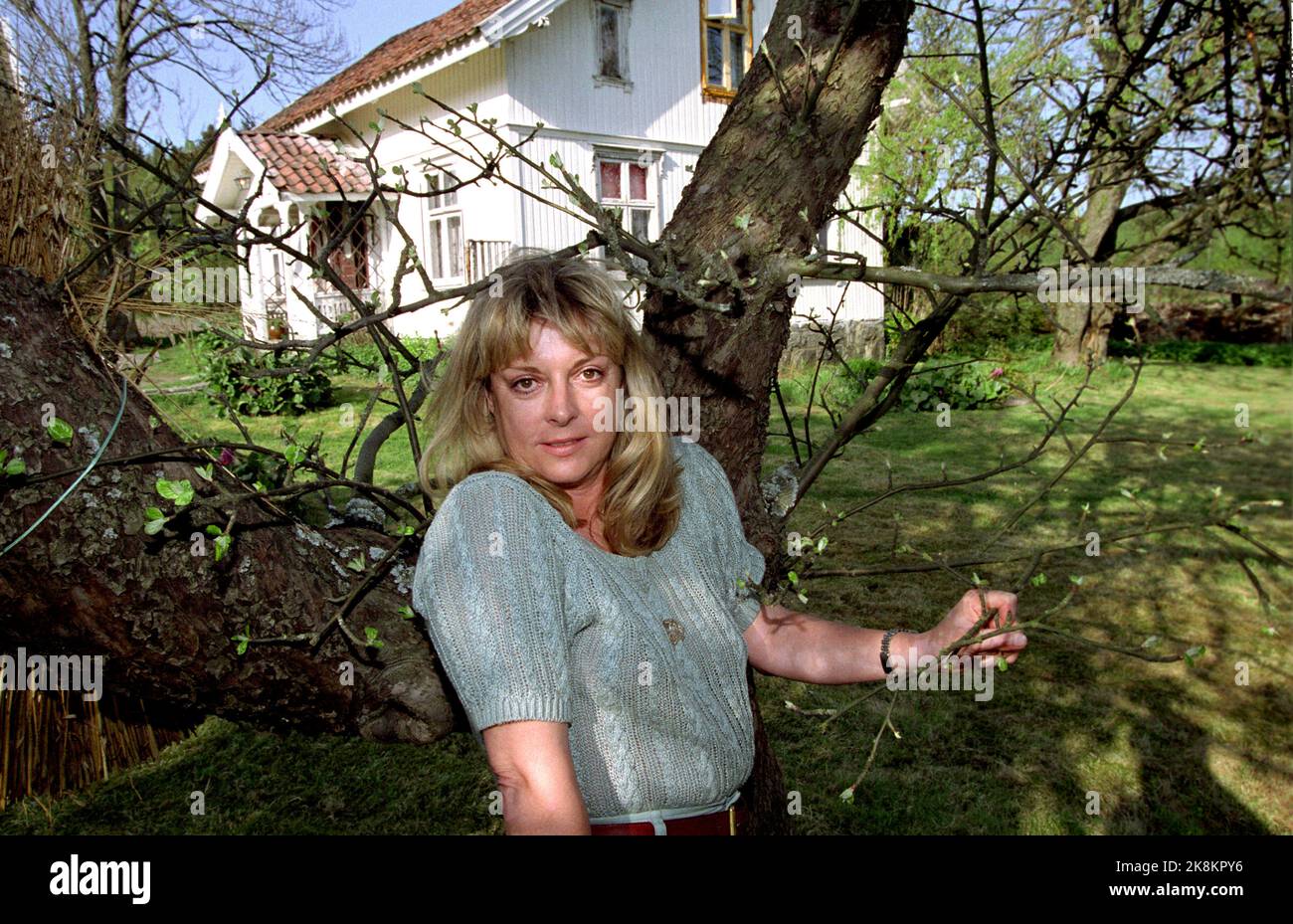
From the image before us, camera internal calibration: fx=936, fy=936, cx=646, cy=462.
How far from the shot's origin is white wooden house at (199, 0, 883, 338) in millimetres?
12891

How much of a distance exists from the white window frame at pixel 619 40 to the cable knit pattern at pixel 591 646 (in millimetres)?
13651

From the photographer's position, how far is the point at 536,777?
1442mm

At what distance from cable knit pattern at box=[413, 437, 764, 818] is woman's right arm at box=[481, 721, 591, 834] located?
28 millimetres

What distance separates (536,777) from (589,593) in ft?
1.10

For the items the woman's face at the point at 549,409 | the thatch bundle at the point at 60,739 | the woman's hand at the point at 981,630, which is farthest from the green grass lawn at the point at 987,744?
the woman's face at the point at 549,409

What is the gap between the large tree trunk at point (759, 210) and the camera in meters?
2.21

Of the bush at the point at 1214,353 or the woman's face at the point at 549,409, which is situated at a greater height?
the bush at the point at 1214,353

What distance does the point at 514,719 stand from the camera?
145 cm

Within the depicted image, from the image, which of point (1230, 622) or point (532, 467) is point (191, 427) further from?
point (1230, 622)

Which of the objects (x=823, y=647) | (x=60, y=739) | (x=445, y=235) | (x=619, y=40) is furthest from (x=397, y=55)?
(x=823, y=647)

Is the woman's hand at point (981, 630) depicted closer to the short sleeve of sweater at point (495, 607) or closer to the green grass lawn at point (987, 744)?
the green grass lawn at point (987, 744)

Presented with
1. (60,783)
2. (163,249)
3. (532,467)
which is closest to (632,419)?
(532,467)

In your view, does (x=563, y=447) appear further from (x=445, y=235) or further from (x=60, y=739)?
(x=445, y=235)

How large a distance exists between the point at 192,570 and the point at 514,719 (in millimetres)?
746
